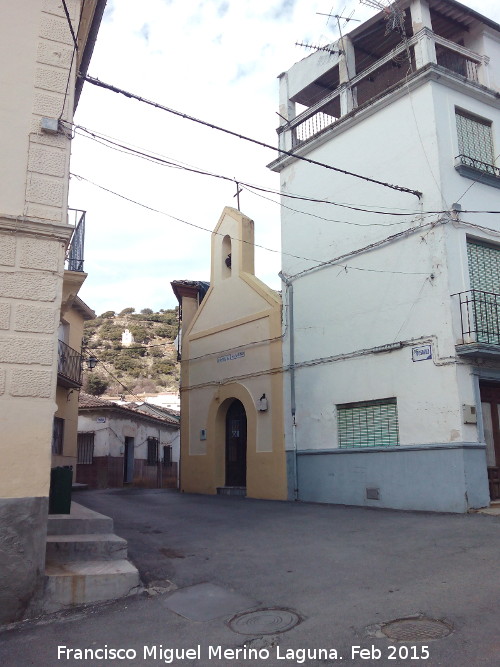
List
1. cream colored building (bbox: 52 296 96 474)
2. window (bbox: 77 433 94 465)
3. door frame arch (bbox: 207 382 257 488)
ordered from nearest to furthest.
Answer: door frame arch (bbox: 207 382 257 488)
cream colored building (bbox: 52 296 96 474)
window (bbox: 77 433 94 465)

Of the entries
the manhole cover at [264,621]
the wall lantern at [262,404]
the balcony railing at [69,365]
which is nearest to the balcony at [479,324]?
the wall lantern at [262,404]

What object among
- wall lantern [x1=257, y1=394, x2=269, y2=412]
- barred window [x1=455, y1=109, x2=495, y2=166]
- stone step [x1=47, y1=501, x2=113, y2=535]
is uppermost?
barred window [x1=455, y1=109, x2=495, y2=166]

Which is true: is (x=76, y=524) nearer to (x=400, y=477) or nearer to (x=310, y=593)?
(x=310, y=593)

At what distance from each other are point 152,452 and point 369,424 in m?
20.3

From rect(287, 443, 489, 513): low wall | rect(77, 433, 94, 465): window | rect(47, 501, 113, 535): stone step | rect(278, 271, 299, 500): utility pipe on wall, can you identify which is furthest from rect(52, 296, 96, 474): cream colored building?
rect(47, 501, 113, 535): stone step

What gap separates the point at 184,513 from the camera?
12.0 m

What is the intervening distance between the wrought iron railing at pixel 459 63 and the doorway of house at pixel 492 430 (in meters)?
7.40

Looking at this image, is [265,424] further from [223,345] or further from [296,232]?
[296,232]

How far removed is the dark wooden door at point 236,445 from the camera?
1683 centimetres

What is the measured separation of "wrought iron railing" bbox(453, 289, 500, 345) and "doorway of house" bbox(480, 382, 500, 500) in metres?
1.11

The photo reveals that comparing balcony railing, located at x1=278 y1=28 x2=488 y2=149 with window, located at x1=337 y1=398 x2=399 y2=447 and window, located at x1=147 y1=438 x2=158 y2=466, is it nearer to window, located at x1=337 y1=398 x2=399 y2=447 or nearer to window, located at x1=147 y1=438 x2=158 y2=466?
window, located at x1=337 y1=398 x2=399 y2=447

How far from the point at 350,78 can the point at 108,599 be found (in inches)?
529

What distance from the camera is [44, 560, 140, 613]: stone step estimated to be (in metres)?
5.61

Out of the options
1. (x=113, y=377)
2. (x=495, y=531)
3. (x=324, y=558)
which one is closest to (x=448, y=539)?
(x=495, y=531)
